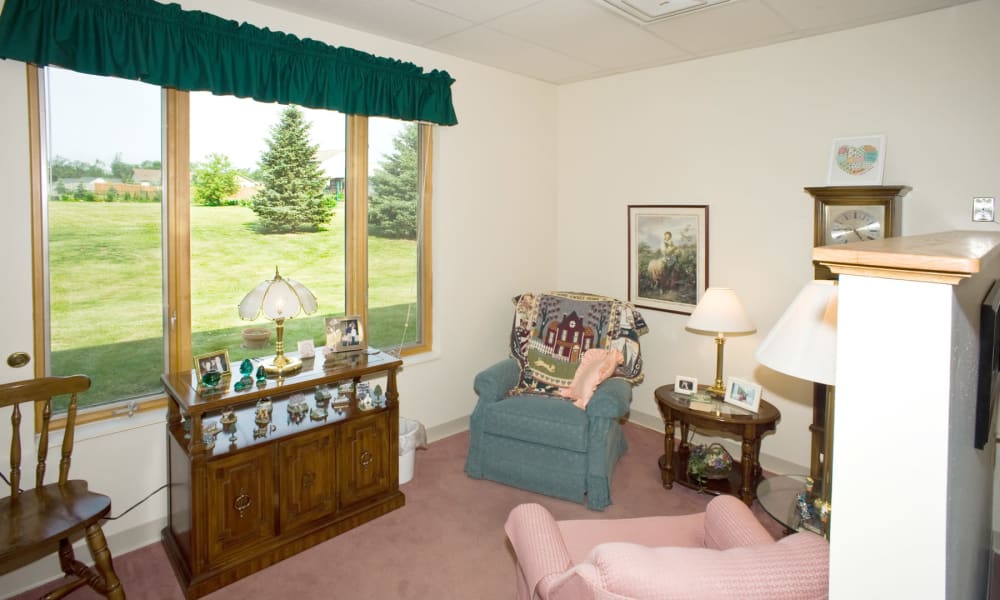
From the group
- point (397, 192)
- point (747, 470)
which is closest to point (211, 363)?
point (397, 192)

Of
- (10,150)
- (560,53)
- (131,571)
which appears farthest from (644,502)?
(10,150)

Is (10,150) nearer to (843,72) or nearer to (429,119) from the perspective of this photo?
(429,119)

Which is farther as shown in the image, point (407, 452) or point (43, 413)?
point (407, 452)

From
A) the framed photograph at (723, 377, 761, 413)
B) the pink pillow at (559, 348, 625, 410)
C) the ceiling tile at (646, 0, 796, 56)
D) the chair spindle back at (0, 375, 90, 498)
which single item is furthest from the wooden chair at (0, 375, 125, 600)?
the ceiling tile at (646, 0, 796, 56)

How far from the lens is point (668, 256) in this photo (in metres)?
4.06

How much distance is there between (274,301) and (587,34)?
7.44 feet

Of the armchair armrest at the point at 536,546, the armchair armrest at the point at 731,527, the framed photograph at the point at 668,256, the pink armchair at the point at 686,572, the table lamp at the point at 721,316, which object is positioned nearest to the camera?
the pink armchair at the point at 686,572

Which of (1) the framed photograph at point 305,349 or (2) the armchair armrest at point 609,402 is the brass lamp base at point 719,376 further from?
(1) the framed photograph at point 305,349

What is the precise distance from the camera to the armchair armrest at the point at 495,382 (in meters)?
3.42

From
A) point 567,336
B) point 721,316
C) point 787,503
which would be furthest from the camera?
point 567,336

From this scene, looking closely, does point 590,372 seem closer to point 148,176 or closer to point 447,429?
point 447,429

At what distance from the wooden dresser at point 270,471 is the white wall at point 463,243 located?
0.64 feet

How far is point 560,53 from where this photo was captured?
372 centimetres

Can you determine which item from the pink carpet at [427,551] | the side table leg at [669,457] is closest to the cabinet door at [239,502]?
the pink carpet at [427,551]
